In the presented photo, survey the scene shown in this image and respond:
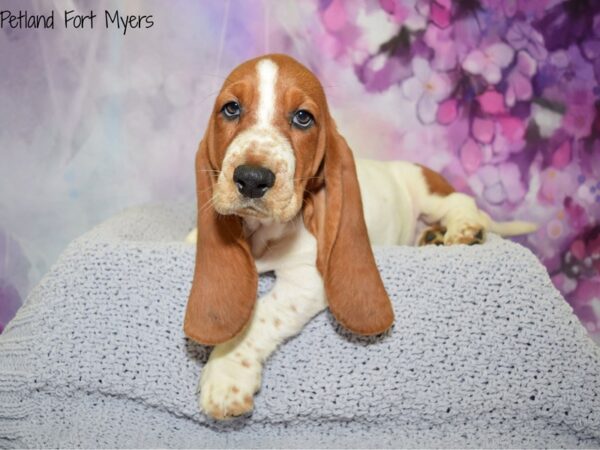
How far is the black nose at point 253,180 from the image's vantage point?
1925 mm

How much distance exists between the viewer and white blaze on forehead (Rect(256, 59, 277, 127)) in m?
2.17

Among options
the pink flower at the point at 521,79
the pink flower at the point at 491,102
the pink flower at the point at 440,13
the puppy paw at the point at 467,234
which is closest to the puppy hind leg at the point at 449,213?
the puppy paw at the point at 467,234

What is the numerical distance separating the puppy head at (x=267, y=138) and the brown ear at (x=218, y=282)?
0.21m

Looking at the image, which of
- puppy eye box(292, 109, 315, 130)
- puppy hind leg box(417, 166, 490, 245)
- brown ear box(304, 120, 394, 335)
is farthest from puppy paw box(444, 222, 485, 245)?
puppy eye box(292, 109, 315, 130)

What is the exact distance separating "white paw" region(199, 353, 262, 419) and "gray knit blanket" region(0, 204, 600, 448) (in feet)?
0.41

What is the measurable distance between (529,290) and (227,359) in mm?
1158

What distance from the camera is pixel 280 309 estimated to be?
2377 mm

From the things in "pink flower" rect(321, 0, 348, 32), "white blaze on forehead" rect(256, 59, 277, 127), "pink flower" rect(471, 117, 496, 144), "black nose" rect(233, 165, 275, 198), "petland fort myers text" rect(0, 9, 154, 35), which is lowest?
"pink flower" rect(471, 117, 496, 144)

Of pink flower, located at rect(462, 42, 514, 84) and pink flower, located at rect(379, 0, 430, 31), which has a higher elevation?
pink flower, located at rect(379, 0, 430, 31)

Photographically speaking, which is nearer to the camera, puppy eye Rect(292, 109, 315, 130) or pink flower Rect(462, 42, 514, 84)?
puppy eye Rect(292, 109, 315, 130)

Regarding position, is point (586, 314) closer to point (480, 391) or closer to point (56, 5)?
point (480, 391)

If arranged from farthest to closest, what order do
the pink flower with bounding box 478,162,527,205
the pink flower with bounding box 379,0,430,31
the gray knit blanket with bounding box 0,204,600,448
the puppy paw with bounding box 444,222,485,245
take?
the pink flower with bounding box 478,162,527,205 → the pink flower with bounding box 379,0,430,31 → the puppy paw with bounding box 444,222,485,245 → the gray knit blanket with bounding box 0,204,600,448

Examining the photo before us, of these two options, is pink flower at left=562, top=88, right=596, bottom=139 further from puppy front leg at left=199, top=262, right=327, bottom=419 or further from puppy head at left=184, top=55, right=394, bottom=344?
puppy front leg at left=199, top=262, right=327, bottom=419

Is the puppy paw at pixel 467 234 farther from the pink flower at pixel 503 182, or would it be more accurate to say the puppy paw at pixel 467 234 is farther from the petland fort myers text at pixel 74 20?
the petland fort myers text at pixel 74 20
